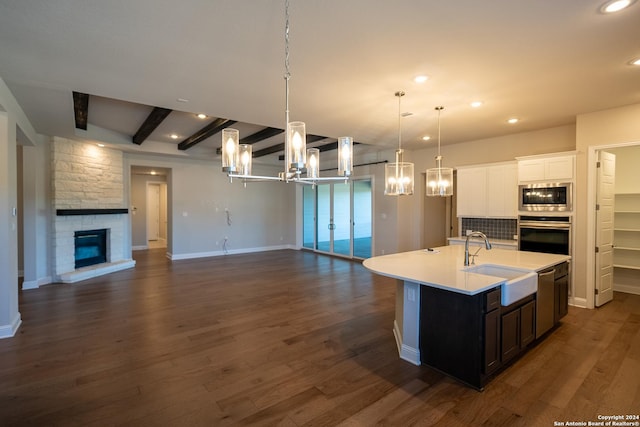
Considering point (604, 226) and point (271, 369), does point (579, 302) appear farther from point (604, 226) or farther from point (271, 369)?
point (271, 369)

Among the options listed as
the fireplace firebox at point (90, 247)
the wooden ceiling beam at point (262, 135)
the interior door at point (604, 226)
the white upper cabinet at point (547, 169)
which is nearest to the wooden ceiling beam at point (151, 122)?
the wooden ceiling beam at point (262, 135)

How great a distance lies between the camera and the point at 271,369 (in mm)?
2748

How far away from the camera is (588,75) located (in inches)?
119

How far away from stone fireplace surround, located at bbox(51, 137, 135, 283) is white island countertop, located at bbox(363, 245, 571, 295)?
5.88 m

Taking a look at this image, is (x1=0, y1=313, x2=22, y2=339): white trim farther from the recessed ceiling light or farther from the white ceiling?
the recessed ceiling light

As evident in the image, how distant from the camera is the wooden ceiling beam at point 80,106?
4.02m

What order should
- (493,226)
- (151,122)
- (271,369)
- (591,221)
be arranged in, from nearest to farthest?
(271,369) → (591,221) → (151,122) → (493,226)

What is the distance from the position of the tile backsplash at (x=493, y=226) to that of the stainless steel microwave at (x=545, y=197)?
0.76 meters

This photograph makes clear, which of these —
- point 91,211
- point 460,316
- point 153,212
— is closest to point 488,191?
point 460,316

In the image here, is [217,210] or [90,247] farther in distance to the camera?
[217,210]

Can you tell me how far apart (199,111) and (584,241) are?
5.57 meters

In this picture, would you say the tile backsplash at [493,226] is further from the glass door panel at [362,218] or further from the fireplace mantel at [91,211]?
the fireplace mantel at [91,211]

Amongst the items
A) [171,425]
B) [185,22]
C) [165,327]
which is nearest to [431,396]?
[171,425]

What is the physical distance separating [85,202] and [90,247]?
43.4 inches
